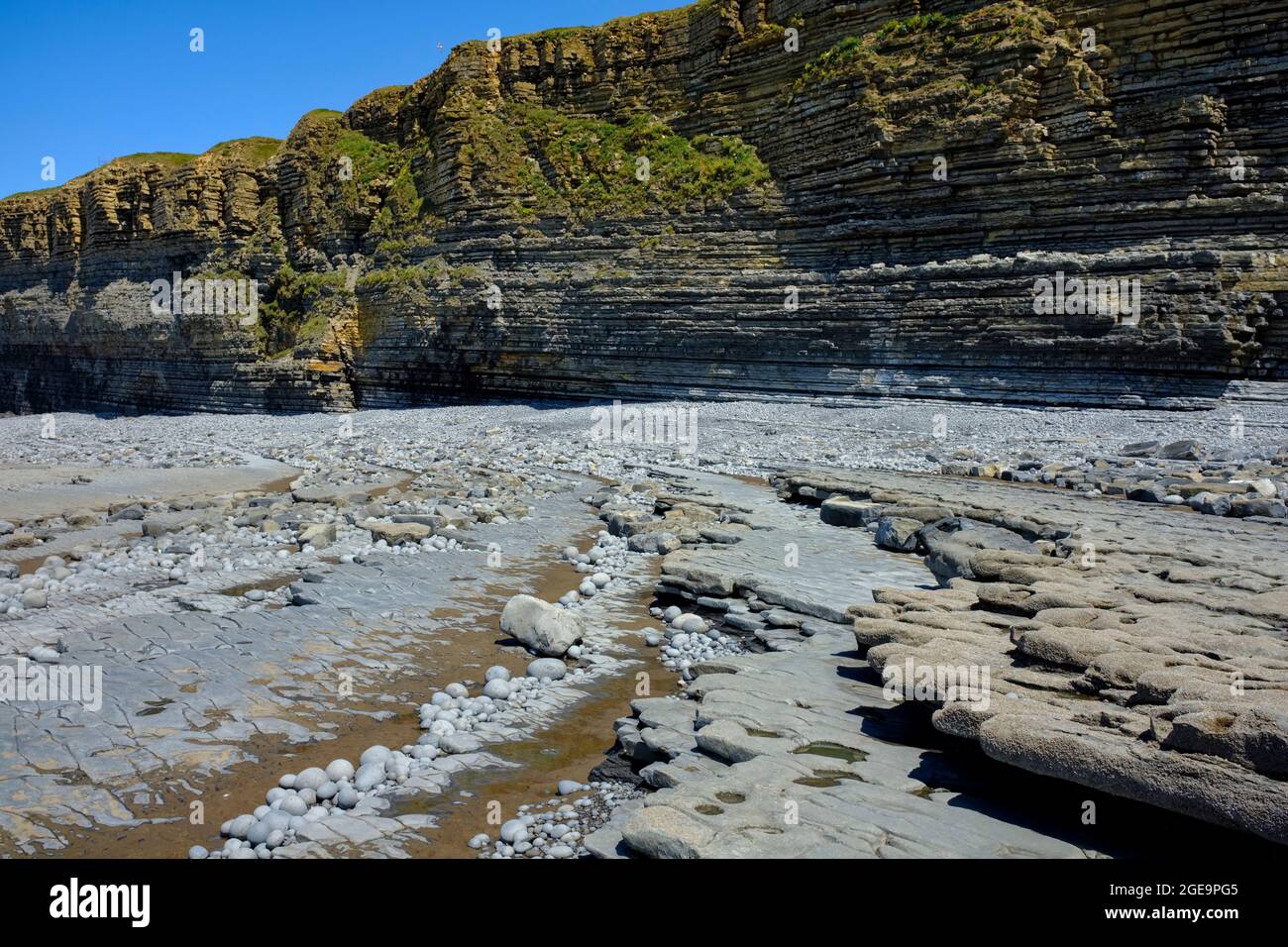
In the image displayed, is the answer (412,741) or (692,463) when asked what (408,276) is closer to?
(692,463)

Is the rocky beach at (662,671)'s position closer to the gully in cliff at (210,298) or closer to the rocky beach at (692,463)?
the rocky beach at (692,463)

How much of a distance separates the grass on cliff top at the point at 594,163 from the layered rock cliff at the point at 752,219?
0.15 meters

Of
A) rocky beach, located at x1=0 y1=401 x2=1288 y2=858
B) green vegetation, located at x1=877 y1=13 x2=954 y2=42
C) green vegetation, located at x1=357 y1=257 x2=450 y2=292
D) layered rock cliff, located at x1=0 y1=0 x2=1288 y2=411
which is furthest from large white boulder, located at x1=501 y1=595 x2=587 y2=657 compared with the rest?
green vegetation, located at x1=357 y1=257 x2=450 y2=292

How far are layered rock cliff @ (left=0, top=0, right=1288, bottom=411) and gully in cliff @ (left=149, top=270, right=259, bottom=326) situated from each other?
1.70ft

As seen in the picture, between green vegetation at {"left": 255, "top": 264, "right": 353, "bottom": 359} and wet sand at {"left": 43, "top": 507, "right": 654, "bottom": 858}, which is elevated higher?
green vegetation at {"left": 255, "top": 264, "right": 353, "bottom": 359}

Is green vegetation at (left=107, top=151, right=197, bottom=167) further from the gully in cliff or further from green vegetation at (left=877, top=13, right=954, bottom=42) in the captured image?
green vegetation at (left=877, top=13, right=954, bottom=42)

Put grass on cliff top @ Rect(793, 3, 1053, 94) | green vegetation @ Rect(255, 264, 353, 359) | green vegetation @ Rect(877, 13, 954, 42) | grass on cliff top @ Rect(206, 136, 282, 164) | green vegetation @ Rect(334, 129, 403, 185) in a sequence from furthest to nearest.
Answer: grass on cliff top @ Rect(206, 136, 282, 164) → green vegetation @ Rect(334, 129, 403, 185) → green vegetation @ Rect(255, 264, 353, 359) → green vegetation @ Rect(877, 13, 954, 42) → grass on cliff top @ Rect(793, 3, 1053, 94)

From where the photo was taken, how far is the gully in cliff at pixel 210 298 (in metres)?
44.3

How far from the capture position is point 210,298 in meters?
45.2

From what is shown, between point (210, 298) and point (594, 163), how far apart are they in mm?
25349

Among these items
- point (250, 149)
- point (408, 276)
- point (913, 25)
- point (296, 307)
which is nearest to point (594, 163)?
point (408, 276)

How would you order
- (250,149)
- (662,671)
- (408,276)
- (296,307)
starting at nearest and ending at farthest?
Result: (662,671) → (408,276) → (296,307) → (250,149)

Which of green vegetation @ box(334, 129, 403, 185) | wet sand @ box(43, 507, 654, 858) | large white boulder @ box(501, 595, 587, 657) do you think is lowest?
wet sand @ box(43, 507, 654, 858)

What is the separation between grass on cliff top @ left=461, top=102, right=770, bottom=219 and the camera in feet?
105
